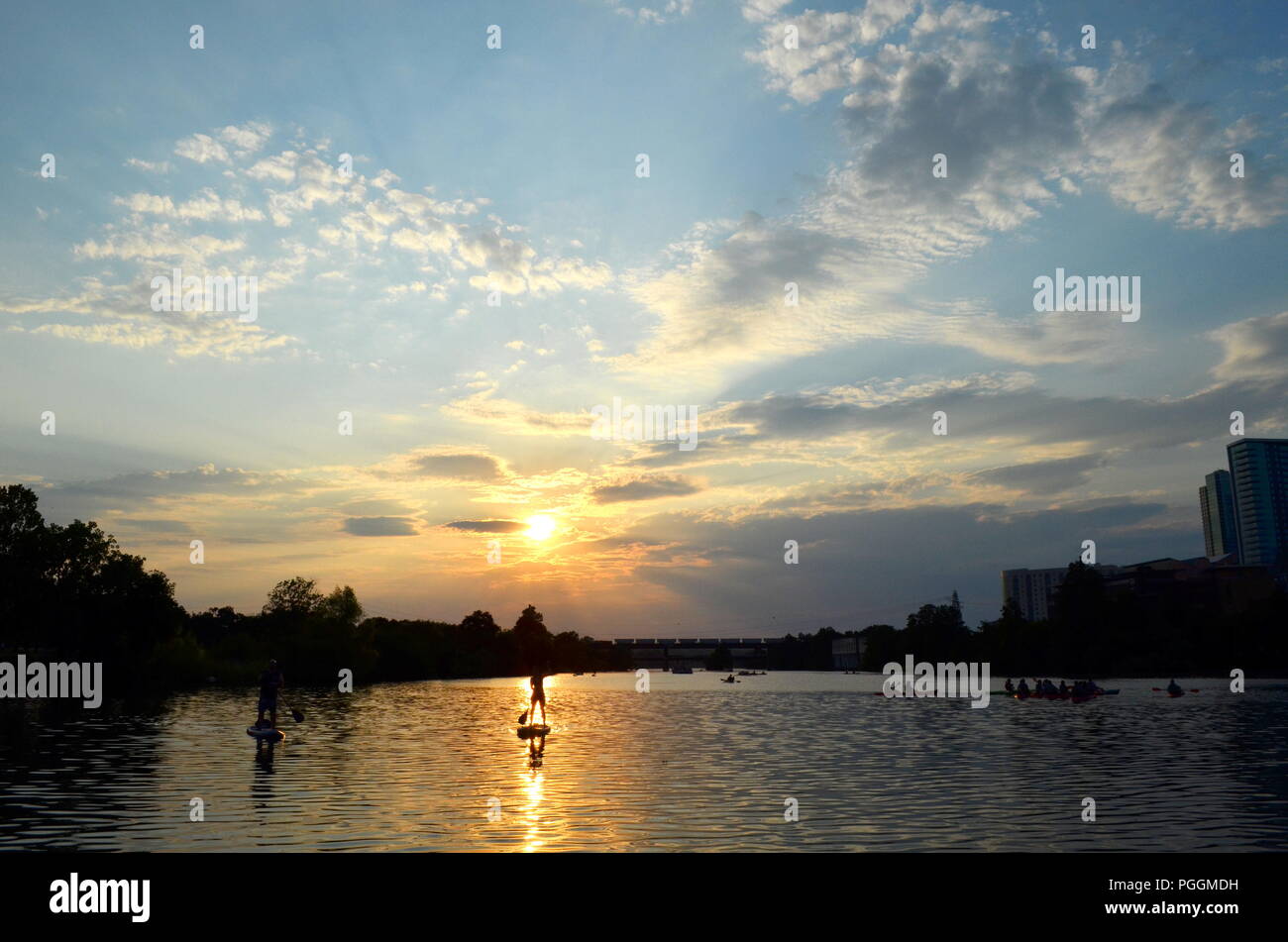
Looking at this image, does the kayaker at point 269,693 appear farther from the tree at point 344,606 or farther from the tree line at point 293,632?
the tree at point 344,606

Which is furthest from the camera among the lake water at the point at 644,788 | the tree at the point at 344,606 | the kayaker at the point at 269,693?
the tree at the point at 344,606

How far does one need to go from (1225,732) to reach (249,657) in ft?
422

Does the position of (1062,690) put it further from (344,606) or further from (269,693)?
(344,606)

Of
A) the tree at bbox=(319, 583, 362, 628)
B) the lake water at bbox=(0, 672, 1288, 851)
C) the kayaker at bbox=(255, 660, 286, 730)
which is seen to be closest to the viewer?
the lake water at bbox=(0, 672, 1288, 851)

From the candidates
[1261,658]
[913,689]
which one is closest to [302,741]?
[913,689]

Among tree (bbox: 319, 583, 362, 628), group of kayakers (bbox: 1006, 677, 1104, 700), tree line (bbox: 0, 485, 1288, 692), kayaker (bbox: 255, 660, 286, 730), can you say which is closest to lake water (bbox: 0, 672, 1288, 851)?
kayaker (bbox: 255, 660, 286, 730)

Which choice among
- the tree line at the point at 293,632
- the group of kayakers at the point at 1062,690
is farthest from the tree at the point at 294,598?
the group of kayakers at the point at 1062,690

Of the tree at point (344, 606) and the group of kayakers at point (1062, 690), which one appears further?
the tree at point (344, 606)

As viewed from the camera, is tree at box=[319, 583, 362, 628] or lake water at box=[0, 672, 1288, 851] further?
tree at box=[319, 583, 362, 628]

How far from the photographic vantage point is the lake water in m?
19.1

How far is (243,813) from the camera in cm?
2109

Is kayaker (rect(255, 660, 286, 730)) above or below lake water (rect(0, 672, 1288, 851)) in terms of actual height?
above

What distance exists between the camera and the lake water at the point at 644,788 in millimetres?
19062

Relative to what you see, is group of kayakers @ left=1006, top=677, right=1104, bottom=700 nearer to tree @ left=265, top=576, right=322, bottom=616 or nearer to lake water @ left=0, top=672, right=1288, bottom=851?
lake water @ left=0, top=672, right=1288, bottom=851
